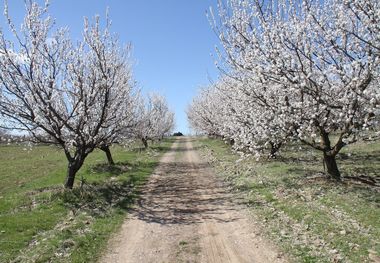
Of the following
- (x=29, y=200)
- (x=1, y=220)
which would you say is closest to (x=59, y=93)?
(x=29, y=200)

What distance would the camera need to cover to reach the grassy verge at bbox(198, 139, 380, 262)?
31.6 feet

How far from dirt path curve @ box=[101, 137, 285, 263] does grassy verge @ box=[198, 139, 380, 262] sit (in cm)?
74

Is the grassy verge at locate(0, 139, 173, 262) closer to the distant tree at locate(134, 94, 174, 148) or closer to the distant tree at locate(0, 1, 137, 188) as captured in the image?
the distant tree at locate(0, 1, 137, 188)

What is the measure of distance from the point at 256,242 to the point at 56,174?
20.5 metres

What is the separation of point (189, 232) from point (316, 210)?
4.25 metres

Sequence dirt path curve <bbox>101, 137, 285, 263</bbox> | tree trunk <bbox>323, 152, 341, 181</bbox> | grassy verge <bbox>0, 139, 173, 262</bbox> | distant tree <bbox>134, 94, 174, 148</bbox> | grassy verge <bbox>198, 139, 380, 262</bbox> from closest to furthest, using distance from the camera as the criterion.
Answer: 1. grassy verge <bbox>198, 139, 380, 262</bbox>
2. dirt path curve <bbox>101, 137, 285, 263</bbox>
3. grassy verge <bbox>0, 139, 173, 262</bbox>
4. tree trunk <bbox>323, 152, 341, 181</bbox>
5. distant tree <bbox>134, 94, 174, 148</bbox>

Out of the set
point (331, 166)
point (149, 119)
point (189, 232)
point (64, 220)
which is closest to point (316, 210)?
point (189, 232)

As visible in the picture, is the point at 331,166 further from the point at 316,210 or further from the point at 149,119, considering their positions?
the point at 149,119

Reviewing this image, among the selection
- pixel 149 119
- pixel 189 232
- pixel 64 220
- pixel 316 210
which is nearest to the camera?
pixel 189 232

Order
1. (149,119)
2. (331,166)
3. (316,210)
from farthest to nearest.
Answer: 1. (149,119)
2. (331,166)
3. (316,210)

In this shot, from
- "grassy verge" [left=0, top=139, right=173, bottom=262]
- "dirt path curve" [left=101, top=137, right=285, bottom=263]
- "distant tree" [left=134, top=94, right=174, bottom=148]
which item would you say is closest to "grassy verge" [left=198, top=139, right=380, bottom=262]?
"dirt path curve" [left=101, top=137, right=285, bottom=263]

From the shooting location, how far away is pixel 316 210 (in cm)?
1289

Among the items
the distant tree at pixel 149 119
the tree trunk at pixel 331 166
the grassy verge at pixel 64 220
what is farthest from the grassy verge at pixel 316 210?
the distant tree at pixel 149 119

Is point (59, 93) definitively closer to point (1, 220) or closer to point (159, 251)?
point (1, 220)
